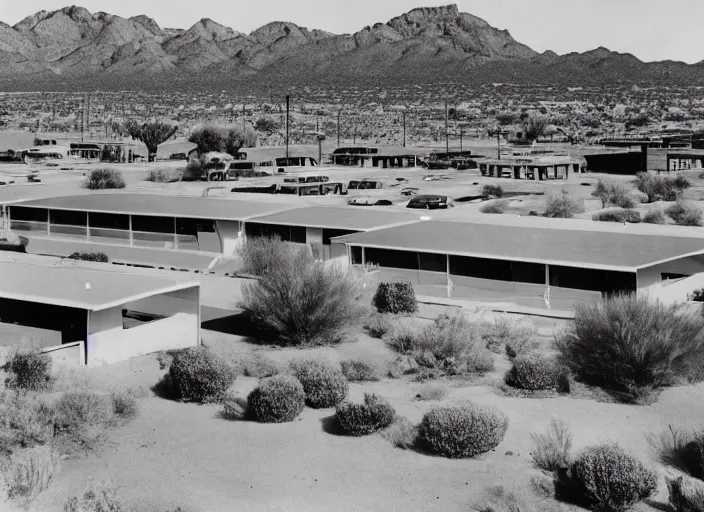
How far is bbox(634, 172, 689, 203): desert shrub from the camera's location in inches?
2279

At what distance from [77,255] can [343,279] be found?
14.1 meters

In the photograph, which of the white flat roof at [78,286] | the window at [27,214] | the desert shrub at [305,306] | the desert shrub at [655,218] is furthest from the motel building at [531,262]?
the window at [27,214]

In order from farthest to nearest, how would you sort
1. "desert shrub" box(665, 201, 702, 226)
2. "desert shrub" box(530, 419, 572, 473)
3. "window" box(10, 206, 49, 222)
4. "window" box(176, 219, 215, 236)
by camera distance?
"desert shrub" box(665, 201, 702, 226), "window" box(10, 206, 49, 222), "window" box(176, 219, 215, 236), "desert shrub" box(530, 419, 572, 473)

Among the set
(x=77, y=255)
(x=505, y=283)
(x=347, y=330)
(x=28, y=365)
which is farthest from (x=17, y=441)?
(x=77, y=255)

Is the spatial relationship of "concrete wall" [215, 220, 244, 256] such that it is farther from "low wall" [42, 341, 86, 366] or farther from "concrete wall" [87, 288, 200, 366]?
"low wall" [42, 341, 86, 366]

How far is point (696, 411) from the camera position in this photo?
1936 centimetres

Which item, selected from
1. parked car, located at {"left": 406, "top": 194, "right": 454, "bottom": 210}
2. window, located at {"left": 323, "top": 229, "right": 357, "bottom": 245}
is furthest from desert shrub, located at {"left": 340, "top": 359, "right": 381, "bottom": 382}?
parked car, located at {"left": 406, "top": 194, "right": 454, "bottom": 210}

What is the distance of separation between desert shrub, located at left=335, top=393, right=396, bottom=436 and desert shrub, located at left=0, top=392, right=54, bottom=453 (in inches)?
183

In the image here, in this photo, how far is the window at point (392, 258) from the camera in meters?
31.9

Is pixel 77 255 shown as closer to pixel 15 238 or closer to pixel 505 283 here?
pixel 15 238

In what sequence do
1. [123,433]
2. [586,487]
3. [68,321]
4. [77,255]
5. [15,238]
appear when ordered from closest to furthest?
[586,487] → [123,433] → [68,321] → [77,255] → [15,238]

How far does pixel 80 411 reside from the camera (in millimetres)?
17594

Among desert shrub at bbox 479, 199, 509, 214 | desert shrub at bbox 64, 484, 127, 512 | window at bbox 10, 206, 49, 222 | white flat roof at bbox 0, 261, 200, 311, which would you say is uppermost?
window at bbox 10, 206, 49, 222

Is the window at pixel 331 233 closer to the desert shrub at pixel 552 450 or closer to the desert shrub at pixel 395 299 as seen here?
the desert shrub at pixel 395 299
